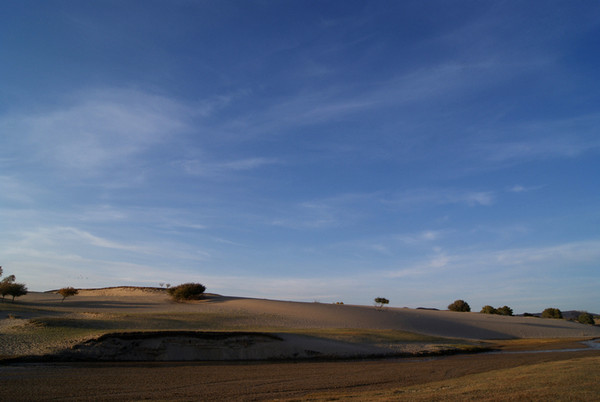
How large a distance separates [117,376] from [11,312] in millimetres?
22716

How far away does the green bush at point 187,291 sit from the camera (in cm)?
5388

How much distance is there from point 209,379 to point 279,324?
2179cm

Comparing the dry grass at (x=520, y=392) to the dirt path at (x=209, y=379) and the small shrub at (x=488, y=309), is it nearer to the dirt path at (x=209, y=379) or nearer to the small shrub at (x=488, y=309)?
the dirt path at (x=209, y=379)

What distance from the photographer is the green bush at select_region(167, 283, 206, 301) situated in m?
53.9

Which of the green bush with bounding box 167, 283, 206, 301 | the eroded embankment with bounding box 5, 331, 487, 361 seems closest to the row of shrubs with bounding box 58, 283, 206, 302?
the green bush with bounding box 167, 283, 206, 301

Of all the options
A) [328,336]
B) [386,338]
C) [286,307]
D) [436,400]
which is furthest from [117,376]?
[286,307]

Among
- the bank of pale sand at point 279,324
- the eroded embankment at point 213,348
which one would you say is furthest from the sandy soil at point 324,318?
the eroded embankment at point 213,348

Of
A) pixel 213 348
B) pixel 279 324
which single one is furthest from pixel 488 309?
pixel 213 348

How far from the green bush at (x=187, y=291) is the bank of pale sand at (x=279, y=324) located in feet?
4.66

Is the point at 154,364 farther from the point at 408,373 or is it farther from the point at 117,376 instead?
the point at 408,373

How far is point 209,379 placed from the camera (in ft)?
52.4

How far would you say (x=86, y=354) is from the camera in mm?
20922

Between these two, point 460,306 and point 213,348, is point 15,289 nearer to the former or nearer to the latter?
point 213,348

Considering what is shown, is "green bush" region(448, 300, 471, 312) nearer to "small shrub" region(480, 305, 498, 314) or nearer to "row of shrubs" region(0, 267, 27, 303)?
"small shrub" region(480, 305, 498, 314)
